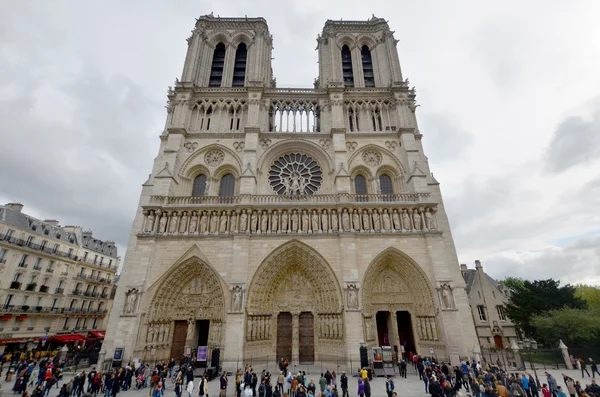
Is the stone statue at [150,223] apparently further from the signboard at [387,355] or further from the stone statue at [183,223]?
the signboard at [387,355]

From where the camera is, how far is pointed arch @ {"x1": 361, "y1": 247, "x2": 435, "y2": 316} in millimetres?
14398

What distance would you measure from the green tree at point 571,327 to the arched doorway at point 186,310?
1717 centimetres

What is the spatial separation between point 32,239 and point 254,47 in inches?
862

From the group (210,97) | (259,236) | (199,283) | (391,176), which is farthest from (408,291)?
(210,97)

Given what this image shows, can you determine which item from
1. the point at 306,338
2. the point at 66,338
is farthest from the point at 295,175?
the point at 66,338

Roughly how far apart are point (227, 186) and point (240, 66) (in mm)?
11040

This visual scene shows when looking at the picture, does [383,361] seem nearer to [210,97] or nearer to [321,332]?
[321,332]

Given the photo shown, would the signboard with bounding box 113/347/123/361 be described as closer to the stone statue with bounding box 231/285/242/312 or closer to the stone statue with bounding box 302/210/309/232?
the stone statue with bounding box 231/285/242/312

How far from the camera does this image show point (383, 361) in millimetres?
11602

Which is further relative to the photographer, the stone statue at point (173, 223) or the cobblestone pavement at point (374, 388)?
the stone statue at point (173, 223)

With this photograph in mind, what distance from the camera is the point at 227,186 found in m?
18.4

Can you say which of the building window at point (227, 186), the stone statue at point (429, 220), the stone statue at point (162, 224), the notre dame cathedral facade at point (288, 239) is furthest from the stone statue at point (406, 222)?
the stone statue at point (162, 224)

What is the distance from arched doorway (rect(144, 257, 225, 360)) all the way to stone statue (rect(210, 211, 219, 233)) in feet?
5.77

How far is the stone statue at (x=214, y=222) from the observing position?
15.4m
